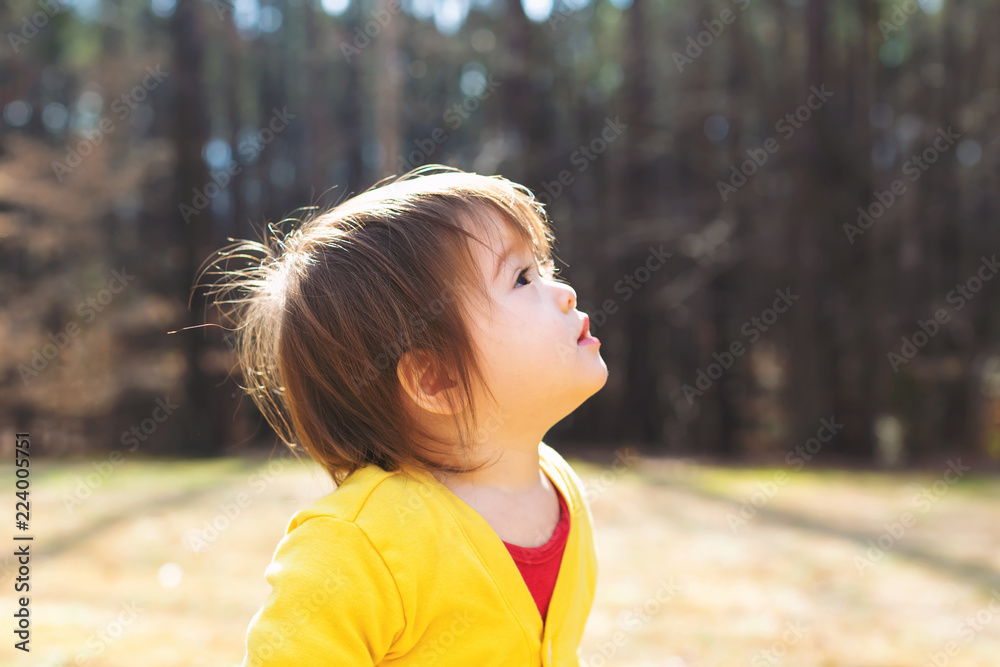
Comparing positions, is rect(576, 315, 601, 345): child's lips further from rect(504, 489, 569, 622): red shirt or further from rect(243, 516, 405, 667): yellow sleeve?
rect(243, 516, 405, 667): yellow sleeve

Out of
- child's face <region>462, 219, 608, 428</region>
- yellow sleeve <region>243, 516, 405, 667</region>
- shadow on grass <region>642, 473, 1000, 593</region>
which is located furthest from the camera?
shadow on grass <region>642, 473, 1000, 593</region>

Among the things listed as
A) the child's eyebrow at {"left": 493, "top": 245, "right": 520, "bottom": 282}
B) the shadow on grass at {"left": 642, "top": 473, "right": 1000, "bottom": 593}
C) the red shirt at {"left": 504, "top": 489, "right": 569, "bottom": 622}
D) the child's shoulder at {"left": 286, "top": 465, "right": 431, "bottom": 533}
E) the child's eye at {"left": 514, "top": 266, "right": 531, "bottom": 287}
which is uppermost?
the child's eyebrow at {"left": 493, "top": 245, "right": 520, "bottom": 282}

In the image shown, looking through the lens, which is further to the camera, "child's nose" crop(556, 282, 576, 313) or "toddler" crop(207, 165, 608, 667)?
"child's nose" crop(556, 282, 576, 313)

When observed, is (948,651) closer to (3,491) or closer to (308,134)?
(3,491)

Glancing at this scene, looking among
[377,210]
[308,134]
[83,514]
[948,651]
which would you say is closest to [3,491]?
[83,514]

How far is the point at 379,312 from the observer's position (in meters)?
1.28

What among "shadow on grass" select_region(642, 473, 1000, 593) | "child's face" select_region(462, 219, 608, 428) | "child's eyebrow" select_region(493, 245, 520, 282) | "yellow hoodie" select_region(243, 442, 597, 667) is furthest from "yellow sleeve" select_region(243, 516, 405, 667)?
"shadow on grass" select_region(642, 473, 1000, 593)

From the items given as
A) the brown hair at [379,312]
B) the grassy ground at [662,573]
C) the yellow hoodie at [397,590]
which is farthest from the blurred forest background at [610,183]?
the yellow hoodie at [397,590]

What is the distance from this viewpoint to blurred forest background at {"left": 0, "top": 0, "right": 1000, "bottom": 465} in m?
8.73

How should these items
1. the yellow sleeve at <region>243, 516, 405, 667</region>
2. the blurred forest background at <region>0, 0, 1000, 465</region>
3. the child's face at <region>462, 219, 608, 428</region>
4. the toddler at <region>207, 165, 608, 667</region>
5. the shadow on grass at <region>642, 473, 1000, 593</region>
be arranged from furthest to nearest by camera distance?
the blurred forest background at <region>0, 0, 1000, 465</region>
the shadow on grass at <region>642, 473, 1000, 593</region>
the child's face at <region>462, 219, 608, 428</region>
the toddler at <region>207, 165, 608, 667</region>
the yellow sleeve at <region>243, 516, 405, 667</region>

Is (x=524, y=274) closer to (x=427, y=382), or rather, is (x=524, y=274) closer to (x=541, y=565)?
(x=427, y=382)

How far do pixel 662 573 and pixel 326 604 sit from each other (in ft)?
8.39

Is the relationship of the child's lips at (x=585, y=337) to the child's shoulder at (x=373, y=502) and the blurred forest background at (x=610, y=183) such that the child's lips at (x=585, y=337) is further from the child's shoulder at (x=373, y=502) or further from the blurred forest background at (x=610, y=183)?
the blurred forest background at (x=610, y=183)

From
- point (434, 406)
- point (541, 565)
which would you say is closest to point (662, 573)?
point (541, 565)
